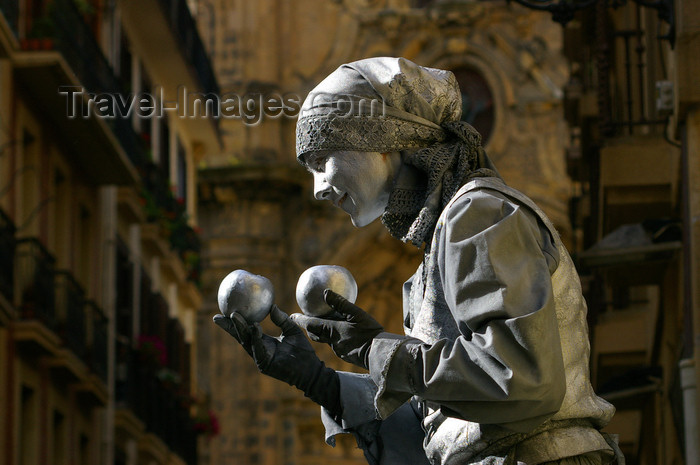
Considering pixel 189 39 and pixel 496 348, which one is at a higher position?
pixel 189 39

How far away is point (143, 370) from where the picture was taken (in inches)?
912

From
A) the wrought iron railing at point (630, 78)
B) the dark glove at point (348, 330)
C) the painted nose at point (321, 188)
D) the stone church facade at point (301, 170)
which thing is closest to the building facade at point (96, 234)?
the wrought iron railing at point (630, 78)

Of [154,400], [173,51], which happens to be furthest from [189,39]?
[154,400]

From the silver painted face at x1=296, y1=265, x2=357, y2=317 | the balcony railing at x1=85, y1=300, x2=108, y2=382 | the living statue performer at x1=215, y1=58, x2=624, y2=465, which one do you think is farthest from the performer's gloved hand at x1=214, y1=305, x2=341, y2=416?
the balcony railing at x1=85, y1=300, x2=108, y2=382

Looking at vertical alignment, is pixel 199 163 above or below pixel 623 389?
above

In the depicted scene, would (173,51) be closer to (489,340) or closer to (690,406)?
(690,406)

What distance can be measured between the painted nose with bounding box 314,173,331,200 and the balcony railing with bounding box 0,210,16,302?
1180 centimetres

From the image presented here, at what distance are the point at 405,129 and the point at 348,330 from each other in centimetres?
57

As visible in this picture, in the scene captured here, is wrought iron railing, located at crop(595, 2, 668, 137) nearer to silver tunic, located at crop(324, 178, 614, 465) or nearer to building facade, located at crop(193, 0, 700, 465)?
silver tunic, located at crop(324, 178, 614, 465)

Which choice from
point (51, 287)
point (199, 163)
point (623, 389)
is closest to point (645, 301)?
point (623, 389)

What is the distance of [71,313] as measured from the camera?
1878cm

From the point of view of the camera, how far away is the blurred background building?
14.8 m

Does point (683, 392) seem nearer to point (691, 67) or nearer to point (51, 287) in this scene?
point (691, 67)

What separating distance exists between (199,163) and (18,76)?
15.6m
